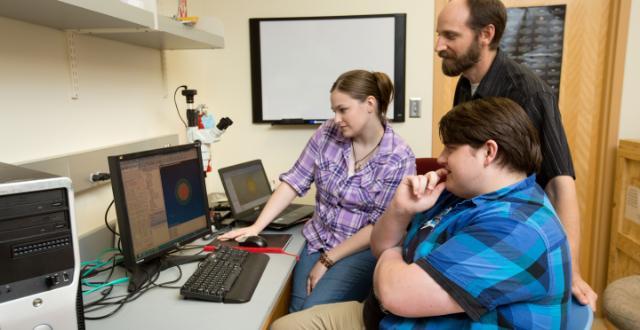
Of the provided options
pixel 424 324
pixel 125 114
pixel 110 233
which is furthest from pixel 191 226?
pixel 424 324

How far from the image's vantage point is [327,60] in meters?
2.44

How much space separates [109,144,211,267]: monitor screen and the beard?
3.11 feet

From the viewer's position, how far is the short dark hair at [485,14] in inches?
55.6

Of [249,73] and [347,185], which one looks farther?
[249,73]

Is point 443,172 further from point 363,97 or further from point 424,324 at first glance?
point 363,97

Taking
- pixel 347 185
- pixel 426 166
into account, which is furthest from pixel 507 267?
pixel 426 166

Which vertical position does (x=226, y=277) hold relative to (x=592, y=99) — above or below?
below

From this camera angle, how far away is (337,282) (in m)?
1.52

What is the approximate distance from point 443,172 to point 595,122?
6.06 ft

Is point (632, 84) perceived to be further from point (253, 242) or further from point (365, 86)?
point (253, 242)

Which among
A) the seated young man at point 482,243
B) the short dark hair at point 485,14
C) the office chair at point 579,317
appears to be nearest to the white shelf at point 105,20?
Result: the seated young man at point 482,243

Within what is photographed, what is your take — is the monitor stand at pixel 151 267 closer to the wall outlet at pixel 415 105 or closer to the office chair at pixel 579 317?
the office chair at pixel 579 317

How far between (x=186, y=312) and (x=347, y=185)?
2.66 feet

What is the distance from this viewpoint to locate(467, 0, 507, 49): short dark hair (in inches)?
55.6
